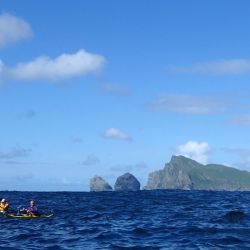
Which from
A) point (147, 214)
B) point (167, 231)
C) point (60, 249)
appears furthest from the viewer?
point (147, 214)

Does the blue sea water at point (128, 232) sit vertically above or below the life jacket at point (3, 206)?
below

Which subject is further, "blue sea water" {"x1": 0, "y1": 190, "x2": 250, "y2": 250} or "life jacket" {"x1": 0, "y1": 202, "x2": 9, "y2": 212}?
"life jacket" {"x1": 0, "y1": 202, "x2": 9, "y2": 212}

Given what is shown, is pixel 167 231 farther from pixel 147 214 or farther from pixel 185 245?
pixel 147 214

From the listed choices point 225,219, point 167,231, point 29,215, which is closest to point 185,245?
point 167,231

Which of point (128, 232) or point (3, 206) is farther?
point (3, 206)

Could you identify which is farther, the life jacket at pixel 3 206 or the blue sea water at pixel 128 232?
the life jacket at pixel 3 206

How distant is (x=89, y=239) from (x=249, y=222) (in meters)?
16.8

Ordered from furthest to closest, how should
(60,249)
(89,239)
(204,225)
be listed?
(204,225)
(89,239)
(60,249)

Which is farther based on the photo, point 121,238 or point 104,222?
point 104,222

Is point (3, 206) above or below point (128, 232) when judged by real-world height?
above

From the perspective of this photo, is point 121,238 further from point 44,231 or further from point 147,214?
point 147,214

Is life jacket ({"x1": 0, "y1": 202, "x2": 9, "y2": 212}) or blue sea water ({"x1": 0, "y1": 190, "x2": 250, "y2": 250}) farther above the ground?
life jacket ({"x1": 0, "y1": 202, "x2": 9, "y2": 212})

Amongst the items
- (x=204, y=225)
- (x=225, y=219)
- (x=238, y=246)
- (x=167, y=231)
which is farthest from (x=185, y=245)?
(x=225, y=219)

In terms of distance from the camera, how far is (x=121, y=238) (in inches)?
1318
